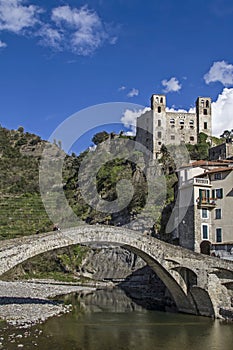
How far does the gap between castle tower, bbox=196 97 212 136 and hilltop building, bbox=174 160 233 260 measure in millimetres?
27044

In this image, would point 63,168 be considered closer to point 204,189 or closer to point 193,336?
point 204,189

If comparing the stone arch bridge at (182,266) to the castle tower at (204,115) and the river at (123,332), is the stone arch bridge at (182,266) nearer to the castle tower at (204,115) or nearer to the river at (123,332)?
the river at (123,332)

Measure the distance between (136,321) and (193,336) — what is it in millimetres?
4599

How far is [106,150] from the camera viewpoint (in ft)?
235

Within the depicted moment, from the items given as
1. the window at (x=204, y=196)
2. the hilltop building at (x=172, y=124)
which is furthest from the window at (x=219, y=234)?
the hilltop building at (x=172, y=124)

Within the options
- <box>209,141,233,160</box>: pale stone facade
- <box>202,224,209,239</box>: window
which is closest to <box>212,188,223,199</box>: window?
<box>202,224,209,239</box>: window

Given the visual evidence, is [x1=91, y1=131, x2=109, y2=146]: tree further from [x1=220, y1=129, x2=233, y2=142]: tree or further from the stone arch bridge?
the stone arch bridge

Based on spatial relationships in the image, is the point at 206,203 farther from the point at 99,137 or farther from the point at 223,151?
the point at 99,137

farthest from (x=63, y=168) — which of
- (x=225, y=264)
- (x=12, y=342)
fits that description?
(x=12, y=342)

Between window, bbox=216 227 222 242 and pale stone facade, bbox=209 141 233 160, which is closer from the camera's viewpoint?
window, bbox=216 227 222 242

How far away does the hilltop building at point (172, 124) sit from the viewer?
198 feet

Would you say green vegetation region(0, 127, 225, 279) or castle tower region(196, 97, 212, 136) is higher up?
castle tower region(196, 97, 212, 136)

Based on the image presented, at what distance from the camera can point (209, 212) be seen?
3462 centimetres

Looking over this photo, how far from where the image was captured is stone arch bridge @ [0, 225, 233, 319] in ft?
78.3
